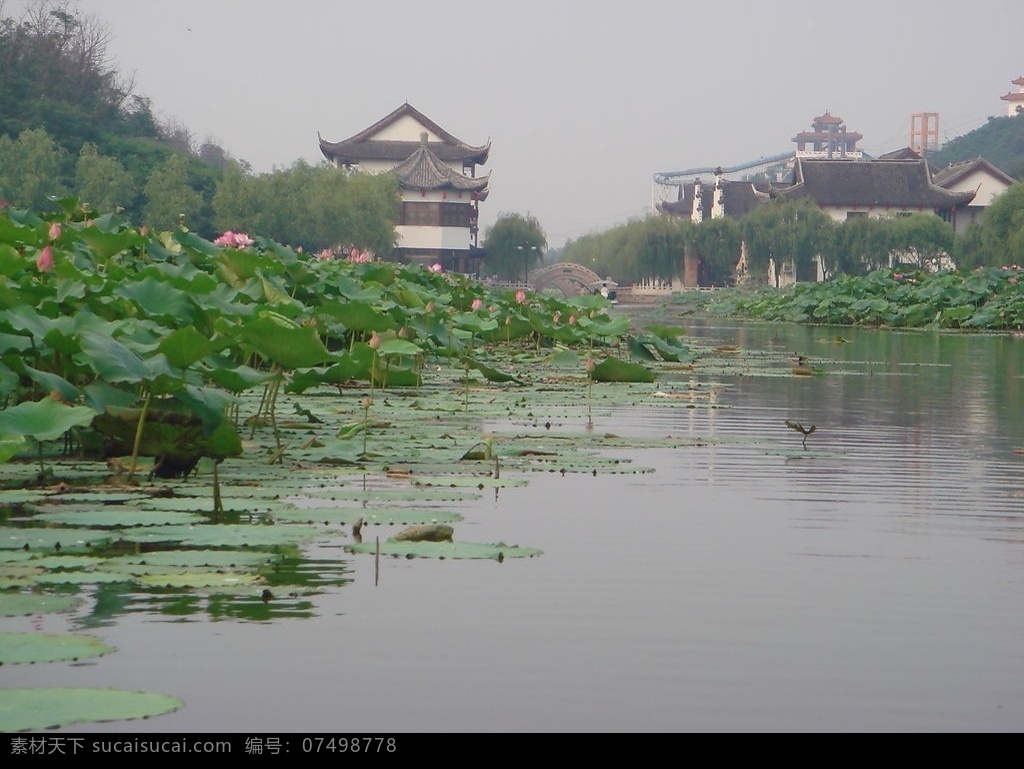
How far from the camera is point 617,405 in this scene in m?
7.28

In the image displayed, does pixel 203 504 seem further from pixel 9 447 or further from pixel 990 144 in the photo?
pixel 990 144

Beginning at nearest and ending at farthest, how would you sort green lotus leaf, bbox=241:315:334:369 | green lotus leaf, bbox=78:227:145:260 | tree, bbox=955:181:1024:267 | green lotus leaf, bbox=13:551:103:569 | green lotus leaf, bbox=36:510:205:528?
green lotus leaf, bbox=13:551:103:569
green lotus leaf, bbox=36:510:205:528
green lotus leaf, bbox=241:315:334:369
green lotus leaf, bbox=78:227:145:260
tree, bbox=955:181:1024:267

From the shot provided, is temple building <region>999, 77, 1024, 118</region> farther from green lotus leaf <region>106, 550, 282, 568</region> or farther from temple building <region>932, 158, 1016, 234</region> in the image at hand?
green lotus leaf <region>106, 550, 282, 568</region>

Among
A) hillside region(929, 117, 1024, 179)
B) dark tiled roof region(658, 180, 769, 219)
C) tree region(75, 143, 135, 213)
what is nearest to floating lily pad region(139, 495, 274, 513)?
tree region(75, 143, 135, 213)

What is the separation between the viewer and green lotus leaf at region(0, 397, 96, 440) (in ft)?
11.0

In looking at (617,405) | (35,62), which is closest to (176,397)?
(617,405)

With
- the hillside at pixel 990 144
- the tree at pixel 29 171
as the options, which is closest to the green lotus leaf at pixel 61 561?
the tree at pixel 29 171

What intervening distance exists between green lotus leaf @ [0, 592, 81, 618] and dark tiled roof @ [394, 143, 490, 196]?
52.1m

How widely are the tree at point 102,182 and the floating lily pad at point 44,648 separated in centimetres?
3049

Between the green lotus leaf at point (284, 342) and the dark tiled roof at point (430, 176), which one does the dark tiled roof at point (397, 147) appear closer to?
the dark tiled roof at point (430, 176)

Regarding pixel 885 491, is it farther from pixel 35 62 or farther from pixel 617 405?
pixel 35 62

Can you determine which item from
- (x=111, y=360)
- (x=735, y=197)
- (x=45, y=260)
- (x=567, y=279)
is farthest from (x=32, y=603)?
(x=735, y=197)

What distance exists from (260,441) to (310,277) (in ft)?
14.9

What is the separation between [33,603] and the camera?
253 cm
